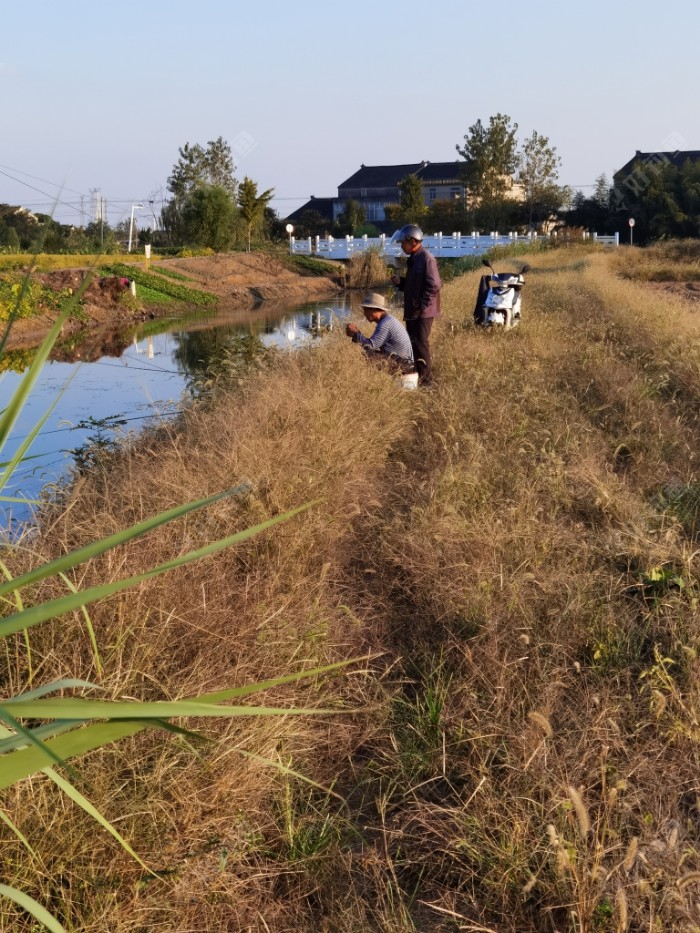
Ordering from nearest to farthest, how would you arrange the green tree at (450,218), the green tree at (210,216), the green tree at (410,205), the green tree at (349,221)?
the green tree at (210,216), the green tree at (450,218), the green tree at (410,205), the green tree at (349,221)

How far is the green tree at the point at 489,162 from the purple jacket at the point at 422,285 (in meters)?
42.4

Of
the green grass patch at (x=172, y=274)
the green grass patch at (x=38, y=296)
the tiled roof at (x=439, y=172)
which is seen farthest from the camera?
the tiled roof at (x=439, y=172)

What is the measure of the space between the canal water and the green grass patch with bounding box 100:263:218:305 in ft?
7.32

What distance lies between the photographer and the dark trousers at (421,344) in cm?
861

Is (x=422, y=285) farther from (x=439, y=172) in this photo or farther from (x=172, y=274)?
(x=439, y=172)

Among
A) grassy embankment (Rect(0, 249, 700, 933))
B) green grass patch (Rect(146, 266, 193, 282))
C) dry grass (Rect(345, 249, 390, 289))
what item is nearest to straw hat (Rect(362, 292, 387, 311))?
grassy embankment (Rect(0, 249, 700, 933))

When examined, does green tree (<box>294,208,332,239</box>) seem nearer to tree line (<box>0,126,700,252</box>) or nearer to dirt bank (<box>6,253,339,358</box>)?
tree line (<box>0,126,700,252</box>)

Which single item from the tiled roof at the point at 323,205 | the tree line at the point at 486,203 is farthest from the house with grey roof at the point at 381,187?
the tree line at the point at 486,203

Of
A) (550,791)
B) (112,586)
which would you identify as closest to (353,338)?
(550,791)

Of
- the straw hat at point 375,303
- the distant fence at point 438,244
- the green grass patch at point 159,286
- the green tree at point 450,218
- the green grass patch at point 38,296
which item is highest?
the green tree at point 450,218

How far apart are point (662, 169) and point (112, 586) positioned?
157 ft

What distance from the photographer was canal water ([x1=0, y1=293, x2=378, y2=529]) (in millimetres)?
6953

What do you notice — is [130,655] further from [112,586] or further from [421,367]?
[421,367]

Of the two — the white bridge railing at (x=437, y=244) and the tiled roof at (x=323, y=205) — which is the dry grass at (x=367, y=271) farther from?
the tiled roof at (x=323, y=205)
